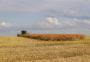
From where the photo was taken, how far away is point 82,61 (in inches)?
1116

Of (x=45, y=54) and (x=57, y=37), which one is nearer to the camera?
(x=45, y=54)

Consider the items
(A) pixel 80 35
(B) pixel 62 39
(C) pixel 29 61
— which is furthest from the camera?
(A) pixel 80 35

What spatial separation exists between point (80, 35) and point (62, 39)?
8545 millimetres

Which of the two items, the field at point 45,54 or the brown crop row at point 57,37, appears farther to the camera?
the brown crop row at point 57,37

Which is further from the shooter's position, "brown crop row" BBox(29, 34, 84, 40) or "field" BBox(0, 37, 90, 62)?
"brown crop row" BBox(29, 34, 84, 40)

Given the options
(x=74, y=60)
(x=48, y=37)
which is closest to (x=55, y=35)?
(x=48, y=37)

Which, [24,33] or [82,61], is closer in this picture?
[82,61]

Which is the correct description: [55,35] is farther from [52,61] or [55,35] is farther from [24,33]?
[52,61]

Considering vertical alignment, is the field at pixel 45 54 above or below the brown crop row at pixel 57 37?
below

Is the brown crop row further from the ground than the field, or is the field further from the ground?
the brown crop row

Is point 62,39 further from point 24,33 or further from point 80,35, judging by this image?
point 24,33

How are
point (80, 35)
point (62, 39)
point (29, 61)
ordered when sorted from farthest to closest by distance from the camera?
point (80, 35) → point (62, 39) → point (29, 61)

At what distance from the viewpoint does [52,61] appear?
92.3 feet

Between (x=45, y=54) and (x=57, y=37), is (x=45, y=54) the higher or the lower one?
the lower one
